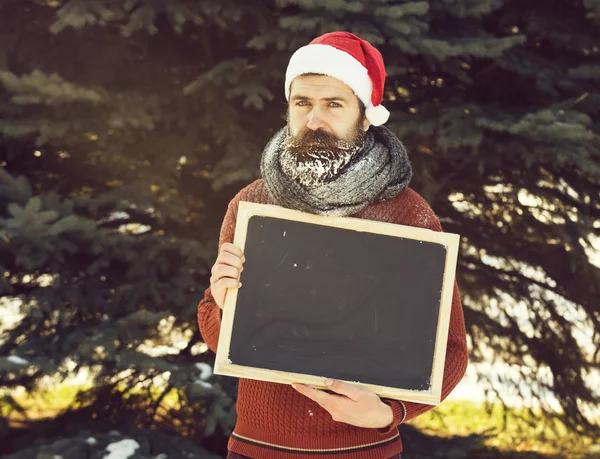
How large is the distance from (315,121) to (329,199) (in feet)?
0.73

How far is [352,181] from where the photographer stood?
5.94 ft

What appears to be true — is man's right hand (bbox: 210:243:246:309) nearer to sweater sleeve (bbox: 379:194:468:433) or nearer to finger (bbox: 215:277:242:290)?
finger (bbox: 215:277:242:290)

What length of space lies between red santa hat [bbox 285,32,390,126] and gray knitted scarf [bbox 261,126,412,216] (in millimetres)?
107

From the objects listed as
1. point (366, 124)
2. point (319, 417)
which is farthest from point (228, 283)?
point (366, 124)

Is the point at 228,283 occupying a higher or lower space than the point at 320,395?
higher

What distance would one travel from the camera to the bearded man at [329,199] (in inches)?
70.0

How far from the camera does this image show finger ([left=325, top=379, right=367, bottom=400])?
1.67 meters

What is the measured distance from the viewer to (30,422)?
3.90 metres

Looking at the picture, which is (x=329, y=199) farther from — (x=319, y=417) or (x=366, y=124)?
(x=319, y=417)

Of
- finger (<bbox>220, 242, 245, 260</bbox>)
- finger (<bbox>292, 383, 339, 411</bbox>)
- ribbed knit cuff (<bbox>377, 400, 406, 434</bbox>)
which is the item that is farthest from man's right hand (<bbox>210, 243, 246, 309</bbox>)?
ribbed knit cuff (<bbox>377, 400, 406, 434</bbox>)

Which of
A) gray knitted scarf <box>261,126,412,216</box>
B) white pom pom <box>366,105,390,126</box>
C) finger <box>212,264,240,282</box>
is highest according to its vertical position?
white pom pom <box>366,105,390,126</box>

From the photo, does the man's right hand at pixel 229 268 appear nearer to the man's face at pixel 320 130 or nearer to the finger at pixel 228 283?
the finger at pixel 228 283

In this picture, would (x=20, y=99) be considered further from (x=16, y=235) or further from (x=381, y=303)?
(x=381, y=303)

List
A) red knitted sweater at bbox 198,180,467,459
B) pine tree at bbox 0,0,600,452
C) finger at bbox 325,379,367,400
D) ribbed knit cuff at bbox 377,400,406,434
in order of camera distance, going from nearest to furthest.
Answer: finger at bbox 325,379,367,400 < ribbed knit cuff at bbox 377,400,406,434 < red knitted sweater at bbox 198,180,467,459 < pine tree at bbox 0,0,600,452
